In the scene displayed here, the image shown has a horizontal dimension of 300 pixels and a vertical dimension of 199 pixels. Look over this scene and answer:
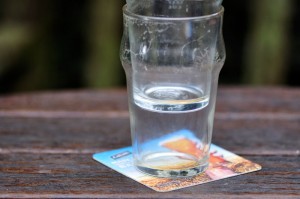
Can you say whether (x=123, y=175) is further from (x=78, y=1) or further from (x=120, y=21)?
(x=78, y=1)

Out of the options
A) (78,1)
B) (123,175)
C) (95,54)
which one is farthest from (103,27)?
(123,175)

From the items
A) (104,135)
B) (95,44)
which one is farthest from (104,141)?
(95,44)

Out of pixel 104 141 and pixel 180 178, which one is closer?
pixel 180 178

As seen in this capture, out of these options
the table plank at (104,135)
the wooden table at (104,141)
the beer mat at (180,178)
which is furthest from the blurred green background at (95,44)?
the beer mat at (180,178)

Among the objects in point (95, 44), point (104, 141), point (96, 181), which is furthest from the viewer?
point (95, 44)

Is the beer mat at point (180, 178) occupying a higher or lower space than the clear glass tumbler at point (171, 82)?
lower

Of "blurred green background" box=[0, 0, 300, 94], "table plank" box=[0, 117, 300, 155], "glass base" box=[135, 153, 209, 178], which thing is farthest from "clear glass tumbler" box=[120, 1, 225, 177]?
"blurred green background" box=[0, 0, 300, 94]

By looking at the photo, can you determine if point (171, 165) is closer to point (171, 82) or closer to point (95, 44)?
point (171, 82)

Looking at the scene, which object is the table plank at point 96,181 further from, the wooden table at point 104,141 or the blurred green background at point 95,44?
the blurred green background at point 95,44
